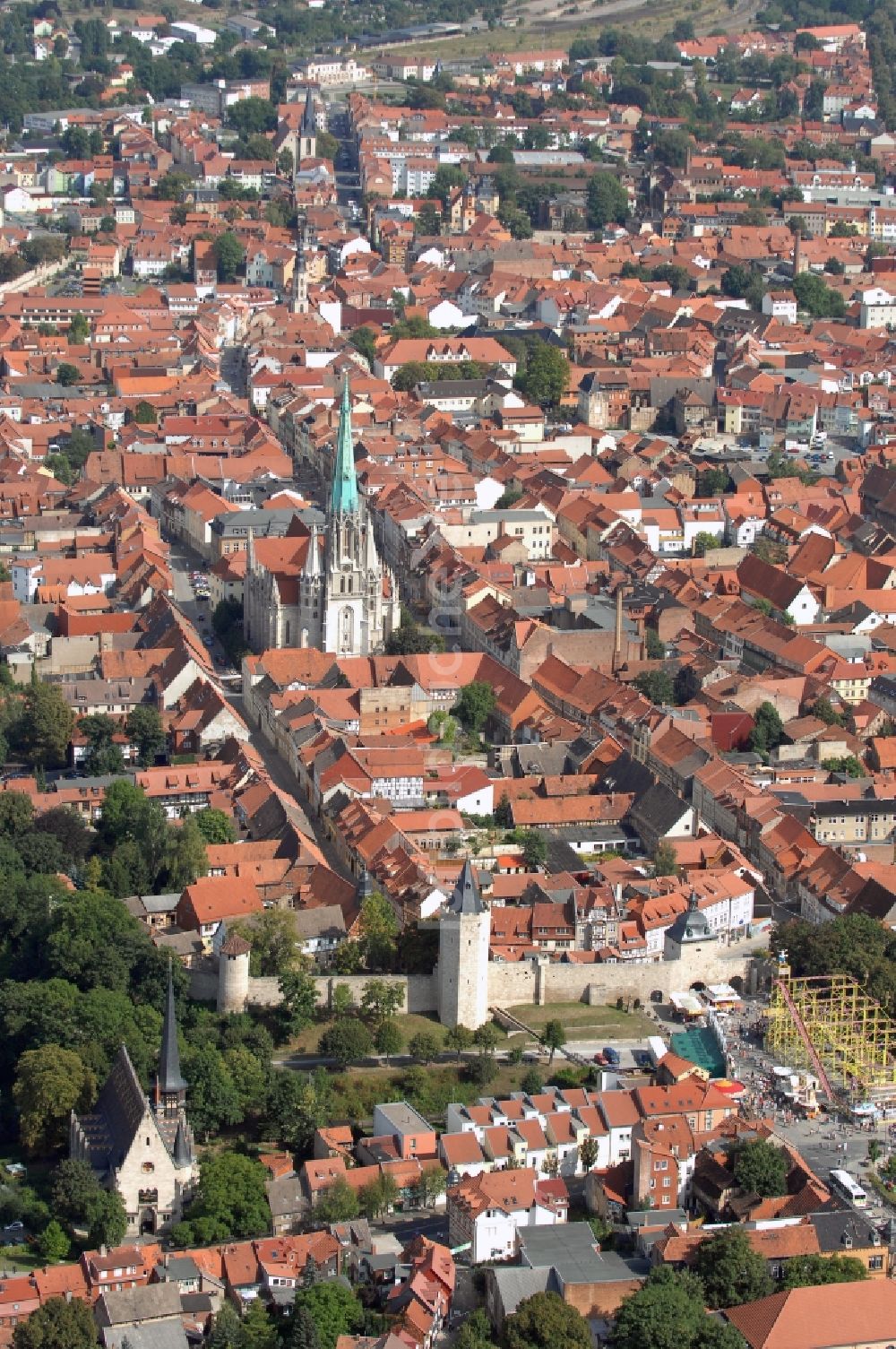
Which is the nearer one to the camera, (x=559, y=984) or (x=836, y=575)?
(x=559, y=984)

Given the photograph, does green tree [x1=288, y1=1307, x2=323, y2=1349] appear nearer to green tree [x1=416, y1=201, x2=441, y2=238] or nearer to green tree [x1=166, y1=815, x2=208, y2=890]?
green tree [x1=166, y1=815, x2=208, y2=890]

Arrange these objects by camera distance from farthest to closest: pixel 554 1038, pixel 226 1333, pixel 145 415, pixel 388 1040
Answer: pixel 145 415
pixel 554 1038
pixel 388 1040
pixel 226 1333

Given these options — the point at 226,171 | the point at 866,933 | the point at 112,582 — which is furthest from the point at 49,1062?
the point at 226,171

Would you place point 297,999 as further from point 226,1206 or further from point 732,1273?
point 732,1273

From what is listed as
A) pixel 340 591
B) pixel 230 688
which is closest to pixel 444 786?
pixel 230 688

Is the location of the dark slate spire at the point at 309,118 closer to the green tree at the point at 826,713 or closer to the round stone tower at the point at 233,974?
the green tree at the point at 826,713

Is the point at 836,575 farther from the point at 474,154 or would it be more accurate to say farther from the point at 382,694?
the point at 474,154

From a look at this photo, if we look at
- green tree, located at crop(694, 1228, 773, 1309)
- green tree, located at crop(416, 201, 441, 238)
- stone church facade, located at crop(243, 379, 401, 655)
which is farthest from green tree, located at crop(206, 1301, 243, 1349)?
green tree, located at crop(416, 201, 441, 238)

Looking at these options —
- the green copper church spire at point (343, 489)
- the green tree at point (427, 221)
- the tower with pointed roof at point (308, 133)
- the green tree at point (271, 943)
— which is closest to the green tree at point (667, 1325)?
the green tree at point (271, 943)
